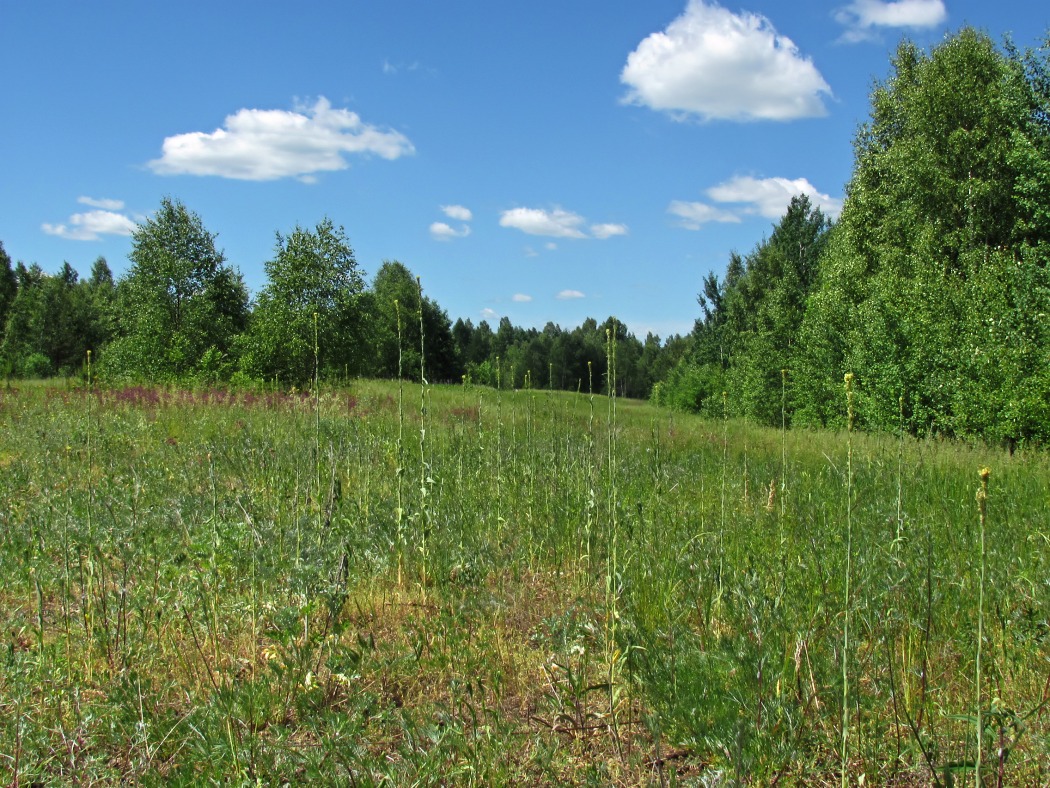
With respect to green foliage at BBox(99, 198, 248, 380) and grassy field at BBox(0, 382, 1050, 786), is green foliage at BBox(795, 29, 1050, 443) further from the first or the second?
green foliage at BBox(99, 198, 248, 380)

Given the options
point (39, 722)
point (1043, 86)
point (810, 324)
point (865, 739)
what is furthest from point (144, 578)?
point (810, 324)

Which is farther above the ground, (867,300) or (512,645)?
(867,300)

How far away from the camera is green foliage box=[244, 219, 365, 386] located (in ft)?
97.7

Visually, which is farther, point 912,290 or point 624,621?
point 912,290

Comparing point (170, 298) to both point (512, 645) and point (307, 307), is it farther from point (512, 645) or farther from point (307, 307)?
point (512, 645)

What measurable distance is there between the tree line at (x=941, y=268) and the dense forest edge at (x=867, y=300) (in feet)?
0.18

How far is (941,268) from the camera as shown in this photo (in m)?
17.2

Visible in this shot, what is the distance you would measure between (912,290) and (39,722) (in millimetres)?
18384

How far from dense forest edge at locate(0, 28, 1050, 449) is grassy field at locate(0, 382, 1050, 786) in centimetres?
101

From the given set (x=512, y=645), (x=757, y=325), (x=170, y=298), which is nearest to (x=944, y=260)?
(x=757, y=325)

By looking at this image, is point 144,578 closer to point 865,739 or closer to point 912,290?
point 865,739

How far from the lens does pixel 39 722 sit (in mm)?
2354

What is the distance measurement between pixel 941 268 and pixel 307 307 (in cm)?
2464

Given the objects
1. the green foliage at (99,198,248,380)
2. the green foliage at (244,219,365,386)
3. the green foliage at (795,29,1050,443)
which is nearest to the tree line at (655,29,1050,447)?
the green foliage at (795,29,1050,443)
